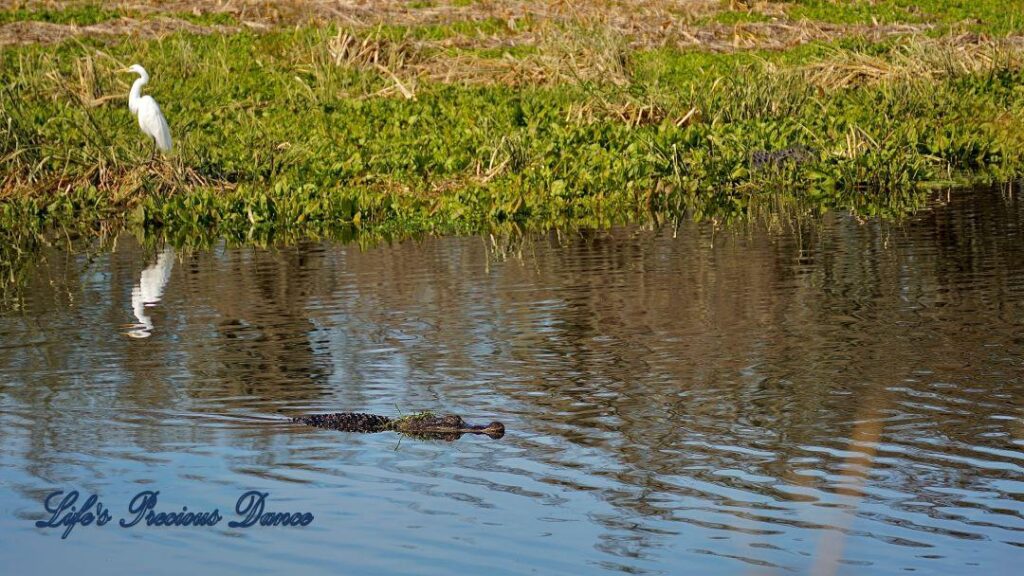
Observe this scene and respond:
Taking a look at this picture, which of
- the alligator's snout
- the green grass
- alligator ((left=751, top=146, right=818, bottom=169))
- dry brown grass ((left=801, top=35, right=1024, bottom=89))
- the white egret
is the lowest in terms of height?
the alligator's snout

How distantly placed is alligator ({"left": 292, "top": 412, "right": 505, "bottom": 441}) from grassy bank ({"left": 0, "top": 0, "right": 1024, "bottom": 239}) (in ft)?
23.5

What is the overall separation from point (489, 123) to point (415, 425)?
1131cm

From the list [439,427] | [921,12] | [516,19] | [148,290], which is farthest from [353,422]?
[921,12]

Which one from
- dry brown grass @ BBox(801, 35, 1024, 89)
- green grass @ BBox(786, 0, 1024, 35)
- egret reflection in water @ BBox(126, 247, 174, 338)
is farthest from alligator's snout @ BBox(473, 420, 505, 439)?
green grass @ BBox(786, 0, 1024, 35)

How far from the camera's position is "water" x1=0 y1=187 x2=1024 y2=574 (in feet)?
19.6

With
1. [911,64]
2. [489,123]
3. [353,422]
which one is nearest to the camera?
[353,422]

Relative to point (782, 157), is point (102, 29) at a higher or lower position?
higher

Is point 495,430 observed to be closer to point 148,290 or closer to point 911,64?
point 148,290

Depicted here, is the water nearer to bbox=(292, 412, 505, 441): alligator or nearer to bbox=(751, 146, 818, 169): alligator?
bbox=(292, 412, 505, 441): alligator

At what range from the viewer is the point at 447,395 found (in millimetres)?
8312

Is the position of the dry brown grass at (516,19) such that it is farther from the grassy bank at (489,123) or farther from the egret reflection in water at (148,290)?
the egret reflection in water at (148,290)

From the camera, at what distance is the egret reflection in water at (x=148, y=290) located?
10.6 meters

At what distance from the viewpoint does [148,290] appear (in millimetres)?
12070

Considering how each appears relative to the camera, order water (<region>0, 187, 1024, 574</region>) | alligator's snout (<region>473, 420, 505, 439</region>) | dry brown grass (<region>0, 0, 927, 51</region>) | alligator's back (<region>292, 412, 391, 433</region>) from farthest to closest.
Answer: dry brown grass (<region>0, 0, 927, 51</region>)
alligator's back (<region>292, 412, 391, 433</region>)
alligator's snout (<region>473, 420, 505, 439</region>)
water (<region>0, 187, 1024, 574</region>)
